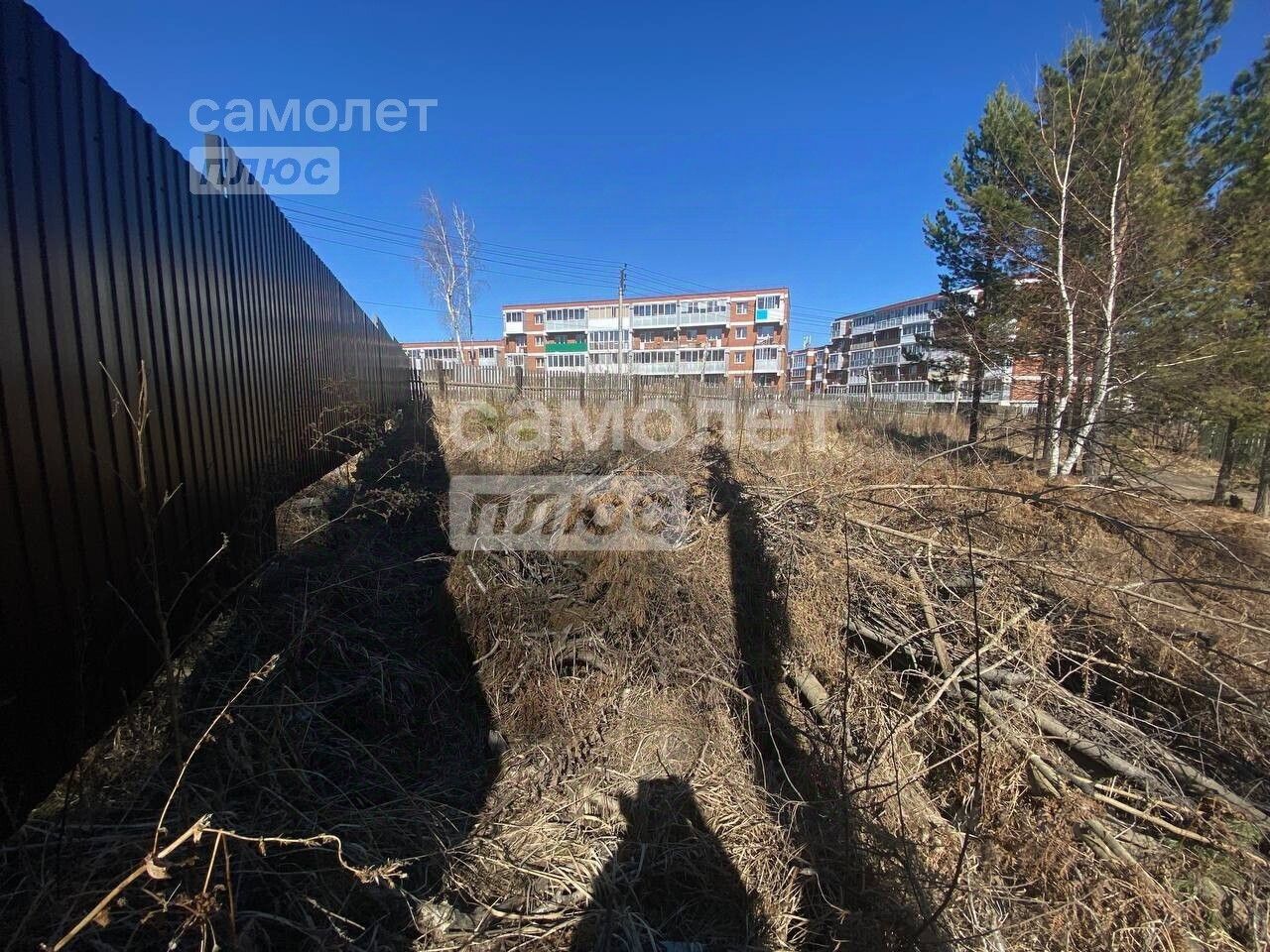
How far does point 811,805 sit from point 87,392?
11.2 ft

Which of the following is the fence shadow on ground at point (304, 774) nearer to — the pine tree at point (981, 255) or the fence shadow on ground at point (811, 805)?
the fence shadow on ground at point (811, 805)

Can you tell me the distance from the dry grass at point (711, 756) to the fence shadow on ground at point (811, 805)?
1 cm

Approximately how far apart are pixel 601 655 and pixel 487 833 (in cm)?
113

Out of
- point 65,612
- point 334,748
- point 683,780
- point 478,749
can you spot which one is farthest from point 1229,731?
point 65,612

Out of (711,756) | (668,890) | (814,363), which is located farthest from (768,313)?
(668,890)

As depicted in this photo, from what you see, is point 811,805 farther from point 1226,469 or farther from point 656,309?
point 656,309

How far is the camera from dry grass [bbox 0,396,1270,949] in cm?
174

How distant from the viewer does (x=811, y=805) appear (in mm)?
2303

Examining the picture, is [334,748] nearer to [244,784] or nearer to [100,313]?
[244,784]

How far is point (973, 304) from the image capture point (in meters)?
11.8

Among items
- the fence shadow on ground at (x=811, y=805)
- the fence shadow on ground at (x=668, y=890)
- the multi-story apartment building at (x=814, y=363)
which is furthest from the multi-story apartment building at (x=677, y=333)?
A: the fence shadow on ground at (x=668, y=890)

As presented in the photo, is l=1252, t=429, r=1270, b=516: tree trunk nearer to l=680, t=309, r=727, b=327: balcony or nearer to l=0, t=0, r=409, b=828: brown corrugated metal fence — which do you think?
l=0, t=0, r=409, b=828: brown corrugated metal fence

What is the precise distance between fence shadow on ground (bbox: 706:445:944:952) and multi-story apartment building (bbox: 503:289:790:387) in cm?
4882

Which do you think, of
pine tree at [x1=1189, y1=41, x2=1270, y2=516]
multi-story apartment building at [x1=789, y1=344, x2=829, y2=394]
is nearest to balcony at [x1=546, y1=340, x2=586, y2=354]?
multi-story apartment building at [x1=789, y1=344, x2=829, y2=394]
